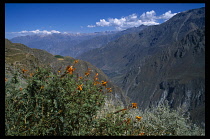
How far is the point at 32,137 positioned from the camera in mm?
2766

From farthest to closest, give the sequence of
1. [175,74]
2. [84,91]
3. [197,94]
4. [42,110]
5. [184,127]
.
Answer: [175,74] < [197,94] < [184,127] < [84,91] < [42,110]

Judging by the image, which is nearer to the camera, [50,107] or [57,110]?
[57,110]

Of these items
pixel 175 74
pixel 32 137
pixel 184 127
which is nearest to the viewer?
pixel 32 137

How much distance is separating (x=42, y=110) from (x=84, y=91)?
798 millimetres

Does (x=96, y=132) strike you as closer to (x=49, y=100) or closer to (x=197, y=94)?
(x=49, y=100)

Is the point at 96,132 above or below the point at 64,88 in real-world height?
below

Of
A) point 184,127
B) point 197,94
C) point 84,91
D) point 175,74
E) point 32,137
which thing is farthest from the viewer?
point 175,74

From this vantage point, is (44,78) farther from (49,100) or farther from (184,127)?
(184,127)
